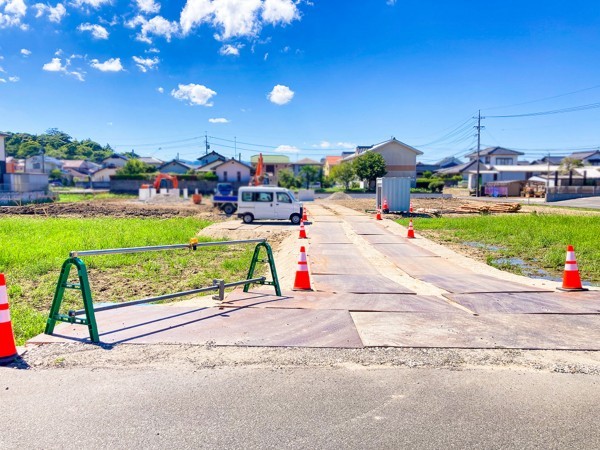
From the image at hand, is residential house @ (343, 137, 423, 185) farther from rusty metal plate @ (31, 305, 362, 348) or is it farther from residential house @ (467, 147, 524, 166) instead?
rusty metal plate @ (31, 305, 362, 348)

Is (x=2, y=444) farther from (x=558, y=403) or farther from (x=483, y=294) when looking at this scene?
(x=483, y=294)

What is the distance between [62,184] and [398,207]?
8104 centimetres

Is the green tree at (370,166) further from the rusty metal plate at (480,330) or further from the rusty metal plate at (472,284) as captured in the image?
the rusty metal plate at (480,330)

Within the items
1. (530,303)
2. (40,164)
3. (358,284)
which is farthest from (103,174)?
(530,303)

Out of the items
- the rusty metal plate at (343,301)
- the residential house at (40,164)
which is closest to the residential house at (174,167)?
the residential house at (40,164)

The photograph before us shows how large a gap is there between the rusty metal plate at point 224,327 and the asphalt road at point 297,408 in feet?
2.74

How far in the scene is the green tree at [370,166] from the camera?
60625mm

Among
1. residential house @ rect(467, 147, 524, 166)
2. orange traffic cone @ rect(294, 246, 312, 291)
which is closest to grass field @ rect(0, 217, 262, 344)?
orange traffic cone @ rect(294, 246, 312, 291)

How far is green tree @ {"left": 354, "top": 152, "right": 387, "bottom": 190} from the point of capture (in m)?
60.6

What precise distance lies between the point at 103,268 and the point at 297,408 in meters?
8.34

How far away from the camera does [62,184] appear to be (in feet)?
296

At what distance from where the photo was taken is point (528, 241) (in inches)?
612

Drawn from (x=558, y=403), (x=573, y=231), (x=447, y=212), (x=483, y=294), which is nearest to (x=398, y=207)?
(x=447, y=212)

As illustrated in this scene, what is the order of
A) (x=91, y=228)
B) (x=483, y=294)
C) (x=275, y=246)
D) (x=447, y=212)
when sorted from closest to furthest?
(x=483, y=294) < (x=275, y=246) < (x=91, y=228) < (x=447, y=212)
